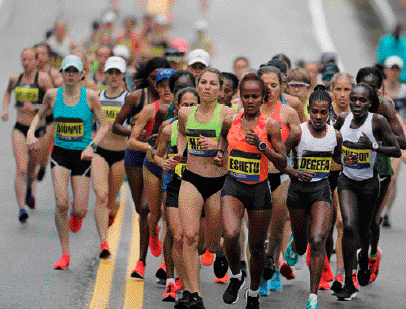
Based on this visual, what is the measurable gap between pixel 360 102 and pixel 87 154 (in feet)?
10.4

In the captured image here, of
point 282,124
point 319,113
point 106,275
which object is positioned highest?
point 319,113

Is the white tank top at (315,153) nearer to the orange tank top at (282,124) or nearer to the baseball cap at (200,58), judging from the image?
the orange tank top at (282,124)

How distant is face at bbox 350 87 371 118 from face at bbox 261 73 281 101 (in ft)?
2.71

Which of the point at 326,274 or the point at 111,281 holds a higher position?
the point at 326,274

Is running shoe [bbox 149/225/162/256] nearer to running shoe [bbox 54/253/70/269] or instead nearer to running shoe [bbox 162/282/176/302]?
running shoe [bbox 54/253/70/269]

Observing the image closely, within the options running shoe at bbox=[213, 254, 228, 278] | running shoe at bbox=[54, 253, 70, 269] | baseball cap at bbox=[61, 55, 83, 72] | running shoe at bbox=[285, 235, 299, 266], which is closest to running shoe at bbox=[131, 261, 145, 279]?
running shoe at bbox=[54, 253, 70, 269]

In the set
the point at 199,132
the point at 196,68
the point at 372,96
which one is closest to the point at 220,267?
the point at 199,132

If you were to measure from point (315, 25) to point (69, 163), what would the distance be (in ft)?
91.3

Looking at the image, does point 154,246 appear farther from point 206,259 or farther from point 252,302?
point 252,302

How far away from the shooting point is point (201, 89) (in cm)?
895

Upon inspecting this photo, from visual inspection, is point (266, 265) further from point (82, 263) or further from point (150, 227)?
point (82, 263)

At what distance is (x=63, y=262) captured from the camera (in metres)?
10.6

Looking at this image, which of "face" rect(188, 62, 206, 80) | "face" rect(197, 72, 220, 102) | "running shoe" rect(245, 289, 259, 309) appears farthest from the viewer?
"face" rect(188, 62, 206, 80)

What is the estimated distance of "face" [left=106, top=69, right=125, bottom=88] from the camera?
1200cm
